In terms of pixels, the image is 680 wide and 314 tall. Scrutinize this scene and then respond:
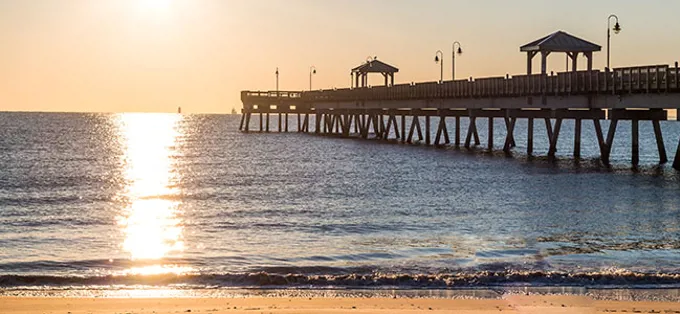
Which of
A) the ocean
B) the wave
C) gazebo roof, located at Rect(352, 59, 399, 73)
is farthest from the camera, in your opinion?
gazebo roof, located at Rect(352, 59, 399, 73)

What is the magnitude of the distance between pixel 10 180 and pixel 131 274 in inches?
1029

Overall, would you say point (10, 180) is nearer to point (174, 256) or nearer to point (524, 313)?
point (174, 256)

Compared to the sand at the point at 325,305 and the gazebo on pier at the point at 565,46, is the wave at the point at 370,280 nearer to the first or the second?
the sand at the point at 325,305

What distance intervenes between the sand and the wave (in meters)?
1.36

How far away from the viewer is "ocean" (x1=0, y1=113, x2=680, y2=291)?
1712cm

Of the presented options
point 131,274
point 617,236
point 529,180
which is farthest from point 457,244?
point 529,180

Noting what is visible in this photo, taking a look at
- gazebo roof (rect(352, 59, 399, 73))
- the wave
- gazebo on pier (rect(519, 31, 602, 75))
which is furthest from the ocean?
gazebo roof (rect(352, 59, 399, 73))

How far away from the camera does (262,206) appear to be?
3030 centimetres

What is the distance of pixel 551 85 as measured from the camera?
4866cm

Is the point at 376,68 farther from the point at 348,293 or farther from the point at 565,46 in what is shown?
the point at 348,293

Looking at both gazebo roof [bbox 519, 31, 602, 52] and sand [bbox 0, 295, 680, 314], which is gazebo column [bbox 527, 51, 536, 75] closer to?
gazebo roof [bbox 519, 31, 602, 52]

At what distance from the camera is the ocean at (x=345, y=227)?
1712cm

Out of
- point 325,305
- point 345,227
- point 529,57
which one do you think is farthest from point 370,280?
point 529,57

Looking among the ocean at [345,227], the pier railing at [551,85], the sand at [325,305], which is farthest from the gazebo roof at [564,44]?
the sand at [325,305]
